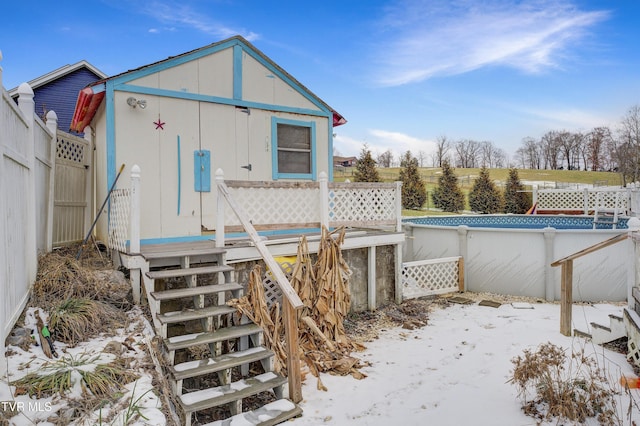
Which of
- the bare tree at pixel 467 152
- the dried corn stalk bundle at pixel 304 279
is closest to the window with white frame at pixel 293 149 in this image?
the dried corn stalk bundle at pixel 304 279

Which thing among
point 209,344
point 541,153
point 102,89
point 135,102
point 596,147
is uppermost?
point 541,153

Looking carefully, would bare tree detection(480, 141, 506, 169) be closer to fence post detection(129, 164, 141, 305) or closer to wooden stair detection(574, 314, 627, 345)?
wooden stair detection(574, 314, 627, 345)

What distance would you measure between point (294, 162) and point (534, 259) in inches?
218

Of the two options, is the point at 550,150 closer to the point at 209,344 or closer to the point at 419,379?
the point at 419,379

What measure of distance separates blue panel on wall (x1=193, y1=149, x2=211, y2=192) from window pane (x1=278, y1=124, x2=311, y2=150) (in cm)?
144

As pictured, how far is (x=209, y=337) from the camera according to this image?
153 inches

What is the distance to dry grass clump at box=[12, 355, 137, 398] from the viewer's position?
2627 mm

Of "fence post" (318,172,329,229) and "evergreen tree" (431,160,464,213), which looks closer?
"fence post" (318,172,329,229)

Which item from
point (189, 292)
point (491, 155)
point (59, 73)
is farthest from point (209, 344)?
point (491, 155)

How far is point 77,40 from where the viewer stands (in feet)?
47.9

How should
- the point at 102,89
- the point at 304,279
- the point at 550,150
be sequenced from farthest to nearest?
the point at 550,150, the point at 102,89, the point at 304,279

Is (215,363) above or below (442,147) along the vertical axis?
below

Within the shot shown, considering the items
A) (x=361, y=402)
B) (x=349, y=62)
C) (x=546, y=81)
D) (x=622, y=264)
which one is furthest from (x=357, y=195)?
(x=546, y=81)

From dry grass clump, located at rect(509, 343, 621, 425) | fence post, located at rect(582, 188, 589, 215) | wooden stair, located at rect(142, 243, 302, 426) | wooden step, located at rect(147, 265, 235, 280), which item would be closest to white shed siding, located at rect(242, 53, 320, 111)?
wooden stair, located at rect(142, 243, 302, 426)
